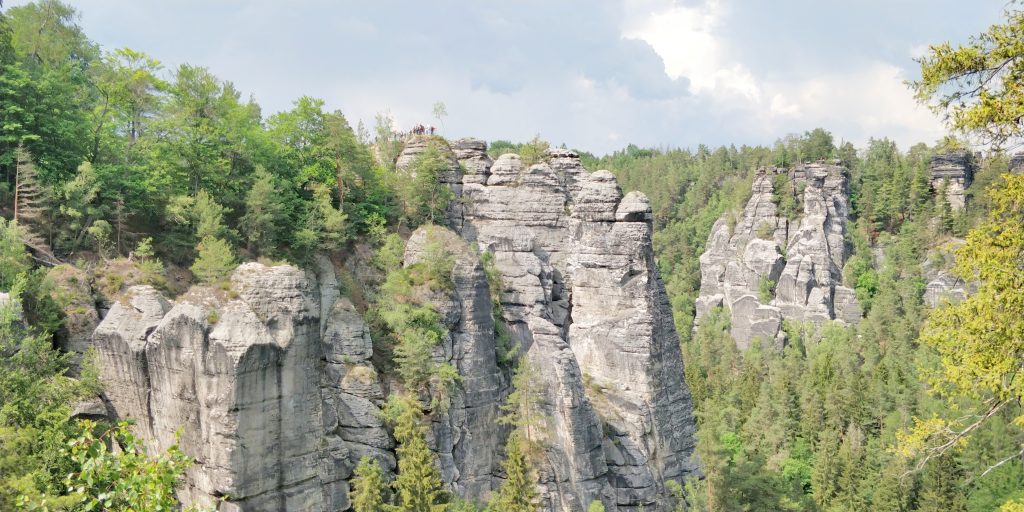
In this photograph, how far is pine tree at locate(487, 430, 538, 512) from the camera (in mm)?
25359

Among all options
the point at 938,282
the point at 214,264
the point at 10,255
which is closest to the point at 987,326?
→ the point at 214,264

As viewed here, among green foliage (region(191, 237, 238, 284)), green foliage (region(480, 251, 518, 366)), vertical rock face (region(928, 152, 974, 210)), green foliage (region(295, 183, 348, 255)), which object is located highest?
vertical rock face (region(928, 152, 974, 210))

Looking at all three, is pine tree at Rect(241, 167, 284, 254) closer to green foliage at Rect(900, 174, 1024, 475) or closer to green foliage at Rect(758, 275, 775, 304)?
green foliage at Rect(900, 174, 1024, 475)

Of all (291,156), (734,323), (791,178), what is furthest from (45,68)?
(791,178)

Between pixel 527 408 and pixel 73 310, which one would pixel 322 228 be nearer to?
pixel 73 310

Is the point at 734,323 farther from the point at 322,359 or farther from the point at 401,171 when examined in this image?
the point at 322,359

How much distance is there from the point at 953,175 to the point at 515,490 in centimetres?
7922

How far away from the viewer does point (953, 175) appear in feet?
269

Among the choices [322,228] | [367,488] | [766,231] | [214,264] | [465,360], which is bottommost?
[367,488]

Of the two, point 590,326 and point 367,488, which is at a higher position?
point 590,326

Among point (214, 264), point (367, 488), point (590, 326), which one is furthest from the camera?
point (590, 326)

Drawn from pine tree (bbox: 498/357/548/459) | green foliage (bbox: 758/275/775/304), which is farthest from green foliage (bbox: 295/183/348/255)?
green foliage (bbox: 758/275/775/304)

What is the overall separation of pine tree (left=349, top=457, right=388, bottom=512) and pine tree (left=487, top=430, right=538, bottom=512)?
4593 millimetres

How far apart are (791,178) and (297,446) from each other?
8020 cm
